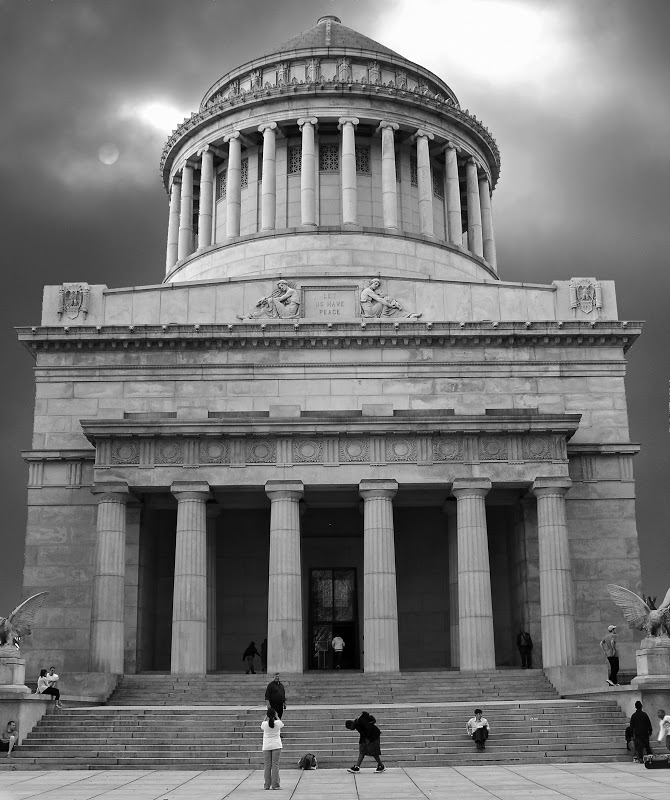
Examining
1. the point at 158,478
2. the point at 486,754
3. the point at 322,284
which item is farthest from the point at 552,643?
the point at 322,284

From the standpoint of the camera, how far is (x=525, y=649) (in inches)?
1544

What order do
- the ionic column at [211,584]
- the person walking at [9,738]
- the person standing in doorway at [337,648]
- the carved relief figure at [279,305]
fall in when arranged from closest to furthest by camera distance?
1. the person walking at [9,738]
2. the ionic column at [211,584]
3. the person standing in doorway at [337,648]
4. the carved relief figure at [279,305]

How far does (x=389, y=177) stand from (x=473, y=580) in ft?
82.6

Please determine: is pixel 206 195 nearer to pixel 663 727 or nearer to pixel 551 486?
pixel 551 486

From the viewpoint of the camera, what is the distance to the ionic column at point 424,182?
56031 millimetres

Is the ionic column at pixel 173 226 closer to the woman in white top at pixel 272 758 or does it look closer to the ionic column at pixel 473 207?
the ionic column at pixel 473 207

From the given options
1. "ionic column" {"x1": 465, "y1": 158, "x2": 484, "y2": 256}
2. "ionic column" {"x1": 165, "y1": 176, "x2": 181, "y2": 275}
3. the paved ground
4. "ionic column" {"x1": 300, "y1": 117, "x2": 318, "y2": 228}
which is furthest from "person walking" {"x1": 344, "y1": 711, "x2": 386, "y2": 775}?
"ionic column" {"x1": 465, "y1": 158, "x2": 484, "y2": 256}

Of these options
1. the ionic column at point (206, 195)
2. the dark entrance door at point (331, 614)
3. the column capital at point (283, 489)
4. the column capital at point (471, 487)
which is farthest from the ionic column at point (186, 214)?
the column capital at point (471, 487)

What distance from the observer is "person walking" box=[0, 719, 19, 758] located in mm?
26828

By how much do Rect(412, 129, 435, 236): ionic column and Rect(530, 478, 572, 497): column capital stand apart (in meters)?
20.2

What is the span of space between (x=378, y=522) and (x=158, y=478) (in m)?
7.99

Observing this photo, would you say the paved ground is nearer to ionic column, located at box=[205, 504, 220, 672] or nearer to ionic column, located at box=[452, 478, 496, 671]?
ionic column, located at box=[452, 478, 496, 671]

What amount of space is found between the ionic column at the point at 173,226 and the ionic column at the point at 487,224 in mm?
17134

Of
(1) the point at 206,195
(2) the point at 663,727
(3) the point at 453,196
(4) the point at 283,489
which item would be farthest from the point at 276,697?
(1) the point at 206,195
